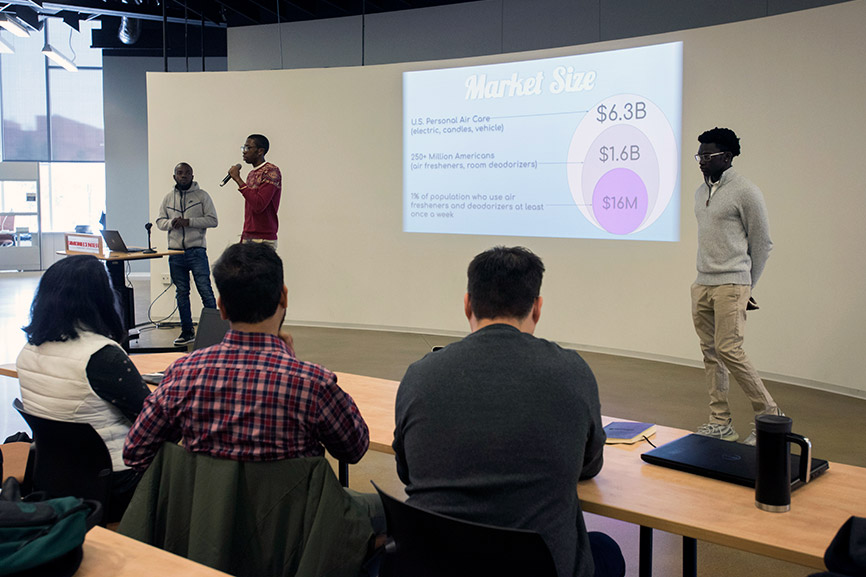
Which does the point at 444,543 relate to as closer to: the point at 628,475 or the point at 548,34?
the point at 628,475

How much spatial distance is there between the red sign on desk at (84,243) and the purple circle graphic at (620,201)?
412 cm

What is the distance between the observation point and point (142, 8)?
10180 millimetres

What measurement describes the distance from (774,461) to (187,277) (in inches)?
238

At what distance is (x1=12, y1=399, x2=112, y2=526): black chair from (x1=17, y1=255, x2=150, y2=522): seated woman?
8 cm

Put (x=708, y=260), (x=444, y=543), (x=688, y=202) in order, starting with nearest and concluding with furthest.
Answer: (x=444, y=543)
(x=708, y=260)
(x=688, y=202)

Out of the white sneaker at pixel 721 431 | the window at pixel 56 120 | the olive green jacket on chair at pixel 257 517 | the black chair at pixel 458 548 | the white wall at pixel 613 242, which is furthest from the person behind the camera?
the window at pixel 56 120

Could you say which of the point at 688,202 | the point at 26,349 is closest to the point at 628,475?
the point at 26,349

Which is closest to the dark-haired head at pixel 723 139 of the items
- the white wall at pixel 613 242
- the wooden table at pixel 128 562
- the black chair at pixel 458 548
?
the white wall at pixel 613 242

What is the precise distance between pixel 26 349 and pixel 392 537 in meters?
1.38

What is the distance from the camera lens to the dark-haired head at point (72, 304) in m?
2.27

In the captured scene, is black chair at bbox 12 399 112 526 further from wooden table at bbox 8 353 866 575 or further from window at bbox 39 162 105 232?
window at bbox 39 162 105 232

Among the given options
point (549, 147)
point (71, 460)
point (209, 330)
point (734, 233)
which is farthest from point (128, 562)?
point (549, 147)

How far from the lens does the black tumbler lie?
5.15 feet

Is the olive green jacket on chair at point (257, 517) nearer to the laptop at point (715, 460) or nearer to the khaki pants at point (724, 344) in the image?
the laptop at point (715, 460)
